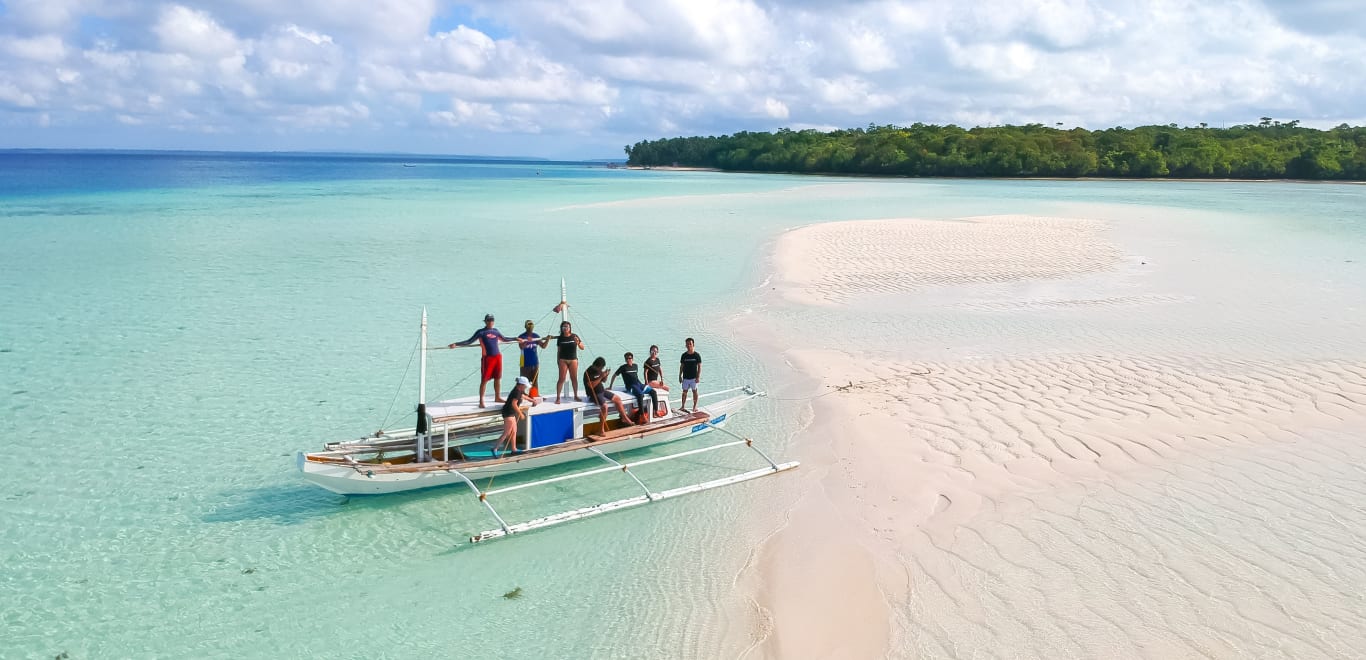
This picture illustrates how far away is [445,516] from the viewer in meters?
10.3

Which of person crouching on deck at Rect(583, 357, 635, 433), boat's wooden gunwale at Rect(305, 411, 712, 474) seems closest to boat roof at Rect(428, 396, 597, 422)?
person crouching on deck at Rect(583, 357, 635, 433)

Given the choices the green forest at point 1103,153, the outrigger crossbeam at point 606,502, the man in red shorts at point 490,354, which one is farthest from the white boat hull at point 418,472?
the green forest at point 1103,153

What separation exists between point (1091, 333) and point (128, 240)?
36396 mm

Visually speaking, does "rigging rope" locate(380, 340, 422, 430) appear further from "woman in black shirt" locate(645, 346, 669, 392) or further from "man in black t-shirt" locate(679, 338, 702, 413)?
"man in black t-shirt" locate(679, 338, 702, 413)

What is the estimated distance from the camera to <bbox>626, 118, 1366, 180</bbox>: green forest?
106m

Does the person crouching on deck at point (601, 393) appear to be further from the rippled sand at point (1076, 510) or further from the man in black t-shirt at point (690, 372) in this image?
the rippled sand at point (1076, 510)

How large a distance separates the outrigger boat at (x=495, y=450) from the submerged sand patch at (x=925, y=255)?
37.1 ft

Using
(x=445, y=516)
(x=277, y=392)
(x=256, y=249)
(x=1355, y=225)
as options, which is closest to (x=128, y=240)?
(x=256, y=249)

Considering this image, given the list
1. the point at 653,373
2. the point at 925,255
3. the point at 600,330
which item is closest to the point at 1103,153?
the point at 925,255

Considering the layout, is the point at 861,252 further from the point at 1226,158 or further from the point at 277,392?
the point at 1226,158

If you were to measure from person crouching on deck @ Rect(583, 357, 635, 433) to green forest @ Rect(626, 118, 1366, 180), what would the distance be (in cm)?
11199

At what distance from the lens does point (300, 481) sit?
11273 millimetres

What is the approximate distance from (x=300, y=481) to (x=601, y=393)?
13.5ft

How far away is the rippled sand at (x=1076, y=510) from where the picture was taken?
7582 mm
